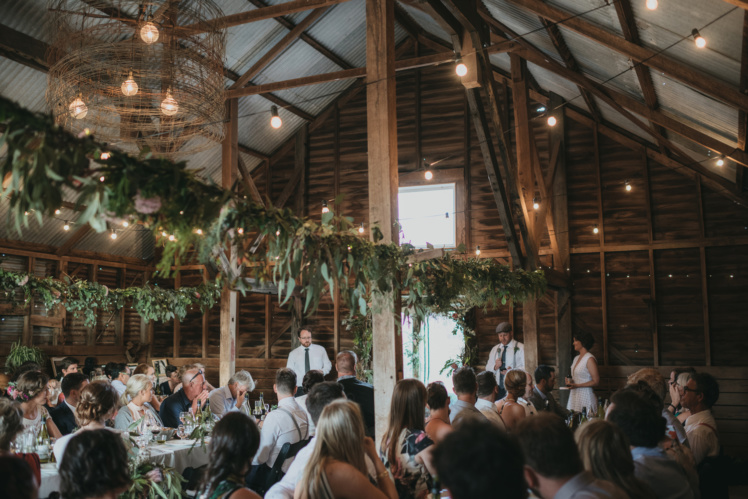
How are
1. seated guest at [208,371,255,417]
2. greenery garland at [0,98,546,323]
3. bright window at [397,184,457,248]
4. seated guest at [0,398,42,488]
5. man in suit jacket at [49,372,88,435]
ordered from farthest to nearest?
1. bright window at [397,184,457,248]
2. seated guest at [208,371,255,417]
3. man in suit jacket at [49,372,88,435]
4. seated guest at [0,398,42,488]
5. greenery garland at [0,98,546,323]

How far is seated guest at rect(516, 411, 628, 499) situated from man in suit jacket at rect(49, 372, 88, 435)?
4.46 meters

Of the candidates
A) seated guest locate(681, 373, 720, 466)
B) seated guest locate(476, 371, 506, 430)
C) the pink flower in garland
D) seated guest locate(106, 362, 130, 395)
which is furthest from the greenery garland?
seated guest locate(106, 362, 130, 395)

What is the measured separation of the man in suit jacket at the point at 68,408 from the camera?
211 inches

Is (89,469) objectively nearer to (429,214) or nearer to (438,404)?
(438,404)

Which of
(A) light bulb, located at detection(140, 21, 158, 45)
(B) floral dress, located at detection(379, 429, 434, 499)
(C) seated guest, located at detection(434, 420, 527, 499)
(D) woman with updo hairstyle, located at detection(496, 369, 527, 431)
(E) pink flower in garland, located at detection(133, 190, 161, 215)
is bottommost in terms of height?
(B) floral dress, located at detection(379, 429, 434, 499)

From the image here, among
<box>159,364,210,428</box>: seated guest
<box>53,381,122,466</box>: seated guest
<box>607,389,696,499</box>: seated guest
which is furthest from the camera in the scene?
<box>159,364,210,428</box>: seated guest

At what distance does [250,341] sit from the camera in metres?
12.3

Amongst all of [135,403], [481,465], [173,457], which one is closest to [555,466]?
[481,465]

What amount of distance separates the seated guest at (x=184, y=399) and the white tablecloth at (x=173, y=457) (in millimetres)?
790

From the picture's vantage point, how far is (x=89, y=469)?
2.35 meters

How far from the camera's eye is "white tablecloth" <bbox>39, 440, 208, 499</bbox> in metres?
4.04

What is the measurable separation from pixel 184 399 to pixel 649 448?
4609 millimetres

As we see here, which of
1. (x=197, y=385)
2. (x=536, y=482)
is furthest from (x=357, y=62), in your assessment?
(x=536, y=482)

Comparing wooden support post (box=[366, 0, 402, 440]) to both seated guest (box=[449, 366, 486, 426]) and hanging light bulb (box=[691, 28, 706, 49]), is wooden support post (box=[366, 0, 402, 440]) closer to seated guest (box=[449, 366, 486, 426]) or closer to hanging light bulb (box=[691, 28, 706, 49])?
seated guest (box=[449, 366, 486, 426])
